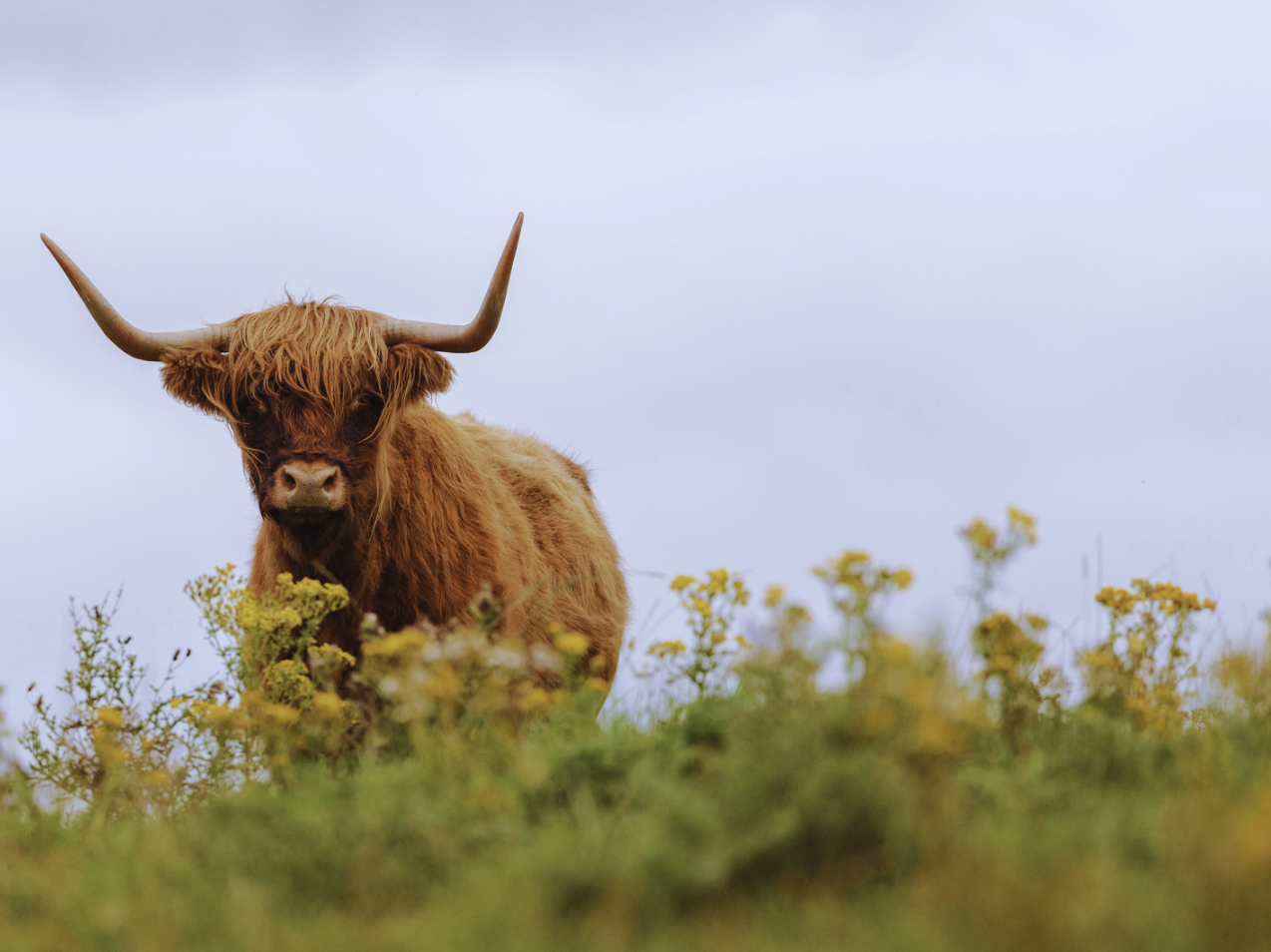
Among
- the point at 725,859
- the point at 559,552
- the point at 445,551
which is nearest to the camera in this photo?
the point at 725,859

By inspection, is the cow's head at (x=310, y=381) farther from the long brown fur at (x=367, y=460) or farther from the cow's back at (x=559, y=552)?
the cow's back at (x=559, y=552)

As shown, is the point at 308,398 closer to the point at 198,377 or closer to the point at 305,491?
the point at 305,491

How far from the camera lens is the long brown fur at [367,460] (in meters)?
5.80

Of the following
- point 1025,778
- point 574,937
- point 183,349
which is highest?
point 183,349

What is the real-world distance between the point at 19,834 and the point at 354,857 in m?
1.60

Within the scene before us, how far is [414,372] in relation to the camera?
6.26m

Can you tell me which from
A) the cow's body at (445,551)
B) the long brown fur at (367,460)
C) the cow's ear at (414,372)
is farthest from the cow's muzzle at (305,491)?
the cow's ear at (414,372)

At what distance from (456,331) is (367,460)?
0.96 metres

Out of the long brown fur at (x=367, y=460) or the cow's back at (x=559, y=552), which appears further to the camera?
the cow's back at (x=559, y=552)

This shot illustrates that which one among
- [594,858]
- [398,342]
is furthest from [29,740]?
[594,858]

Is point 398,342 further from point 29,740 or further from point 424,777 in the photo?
point 424,777

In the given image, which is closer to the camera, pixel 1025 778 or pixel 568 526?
pixel 1025 778

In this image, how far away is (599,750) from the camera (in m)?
2.97

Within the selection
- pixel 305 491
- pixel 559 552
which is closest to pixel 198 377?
pixel 305 491
